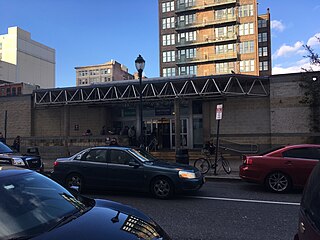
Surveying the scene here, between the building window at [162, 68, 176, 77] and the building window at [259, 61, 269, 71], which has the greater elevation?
the building window at [259, 61, 269, 71]

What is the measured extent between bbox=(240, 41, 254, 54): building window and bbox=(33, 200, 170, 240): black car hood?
61.4 m

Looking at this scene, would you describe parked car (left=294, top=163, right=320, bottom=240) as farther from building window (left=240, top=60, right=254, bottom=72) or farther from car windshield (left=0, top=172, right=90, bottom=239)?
building window (left=240, top=60, right=254, bottom=72)

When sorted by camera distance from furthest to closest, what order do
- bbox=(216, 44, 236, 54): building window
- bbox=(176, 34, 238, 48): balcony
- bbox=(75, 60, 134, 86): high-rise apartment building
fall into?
bbox=(75, 60, 134, 86): high-rise apartment building
bbox=(216, 44, 236, 54): building window
bbox=(176, 34, 238, 48): balcony

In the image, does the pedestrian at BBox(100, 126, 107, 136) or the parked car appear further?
the pedestrian at BBox(100, 126, 107, 136)

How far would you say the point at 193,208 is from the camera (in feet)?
23.6

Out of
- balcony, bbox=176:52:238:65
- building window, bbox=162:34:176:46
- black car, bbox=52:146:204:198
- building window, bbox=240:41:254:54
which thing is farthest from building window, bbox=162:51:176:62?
→ black car, bbox=52:146:204:198

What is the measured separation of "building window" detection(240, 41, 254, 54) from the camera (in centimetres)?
6056

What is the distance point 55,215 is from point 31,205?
26 cm

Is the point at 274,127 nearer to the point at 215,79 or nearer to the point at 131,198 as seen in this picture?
the point at 215,79

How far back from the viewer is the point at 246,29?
6078cm

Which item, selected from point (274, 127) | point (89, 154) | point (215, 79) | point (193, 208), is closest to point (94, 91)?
point (215, 79)

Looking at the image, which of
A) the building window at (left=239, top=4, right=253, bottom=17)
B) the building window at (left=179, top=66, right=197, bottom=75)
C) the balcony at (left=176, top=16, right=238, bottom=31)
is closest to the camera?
the balcony at (left=176, top=16, right=238, bottom=31)

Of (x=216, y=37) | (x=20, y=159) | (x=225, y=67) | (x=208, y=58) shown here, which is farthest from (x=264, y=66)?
(x=20, y=159)

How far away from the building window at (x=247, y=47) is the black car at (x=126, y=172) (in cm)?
5636
